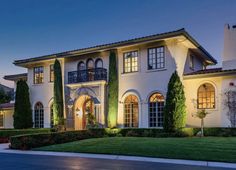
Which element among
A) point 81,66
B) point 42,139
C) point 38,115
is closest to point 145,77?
point 81,66

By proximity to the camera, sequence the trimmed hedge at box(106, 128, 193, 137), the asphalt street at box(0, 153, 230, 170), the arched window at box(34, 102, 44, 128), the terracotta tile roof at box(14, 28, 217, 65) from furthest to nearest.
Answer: the arched window at box(34, 102, 44, 128) < the terracotta tile roof at box(14, 28, 217, 65) < the trimmed hedge at box(106, 128, 193, 137) < the asphalt street at box(0, 153, 230, 170)

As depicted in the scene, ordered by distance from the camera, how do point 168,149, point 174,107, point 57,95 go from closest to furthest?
1. point 168,149
2. point 174,107
3. point 57,95

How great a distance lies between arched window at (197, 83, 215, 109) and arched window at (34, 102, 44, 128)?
49.6ft

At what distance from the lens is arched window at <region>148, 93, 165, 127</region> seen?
22.7 metres

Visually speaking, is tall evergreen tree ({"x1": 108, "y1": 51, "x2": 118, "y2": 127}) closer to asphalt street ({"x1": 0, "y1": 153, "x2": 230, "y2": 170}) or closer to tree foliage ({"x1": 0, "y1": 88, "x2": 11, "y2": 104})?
asphalt street ({"x1": 0, "y1": 153, "x2": 230, "y2": 170})

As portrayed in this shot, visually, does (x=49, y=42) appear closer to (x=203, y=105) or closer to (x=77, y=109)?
(x=77, y=109)

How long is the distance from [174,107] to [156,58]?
4.18 meters

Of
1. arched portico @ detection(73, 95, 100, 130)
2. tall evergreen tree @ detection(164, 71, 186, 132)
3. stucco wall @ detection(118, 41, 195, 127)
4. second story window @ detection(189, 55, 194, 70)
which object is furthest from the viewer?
arched portico @ detection(73, 95, 100, 130)

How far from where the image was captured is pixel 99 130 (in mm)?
23578

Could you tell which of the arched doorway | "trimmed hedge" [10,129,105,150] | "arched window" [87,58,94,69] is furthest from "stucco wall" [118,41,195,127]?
"trimmed hedge" [10,129,105,150]

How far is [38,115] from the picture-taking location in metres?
30.0

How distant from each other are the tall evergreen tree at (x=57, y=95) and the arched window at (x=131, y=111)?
6261 millimetres

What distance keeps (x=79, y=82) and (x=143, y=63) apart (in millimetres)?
5982

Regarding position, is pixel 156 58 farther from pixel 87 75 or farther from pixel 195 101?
pixel 87 75
